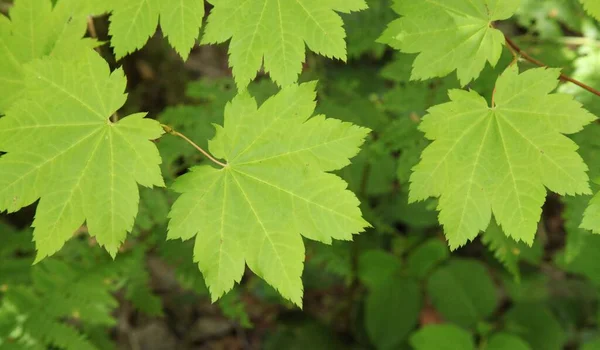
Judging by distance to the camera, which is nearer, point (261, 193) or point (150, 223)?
point (261, 193)

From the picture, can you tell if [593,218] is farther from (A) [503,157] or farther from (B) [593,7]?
(B) [593,7]

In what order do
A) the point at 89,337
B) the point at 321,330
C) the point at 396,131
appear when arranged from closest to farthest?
the point at 396,131
the point at 89,337
the point at 321,330

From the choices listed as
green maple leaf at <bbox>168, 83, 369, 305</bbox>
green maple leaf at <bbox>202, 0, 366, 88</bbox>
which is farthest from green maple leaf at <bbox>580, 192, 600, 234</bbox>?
green maple leaf at <bbox>202, 0, 366, 88</bbox>

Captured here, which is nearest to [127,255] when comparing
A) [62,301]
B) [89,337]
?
[62,301]

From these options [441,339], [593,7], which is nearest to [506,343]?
[441,339]

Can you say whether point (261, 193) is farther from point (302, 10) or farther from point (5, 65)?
point (5, 65)

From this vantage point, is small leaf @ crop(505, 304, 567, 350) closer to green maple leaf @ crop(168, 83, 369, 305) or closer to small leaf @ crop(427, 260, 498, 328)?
small leaf @ crop(427, 260, 498, 328)
